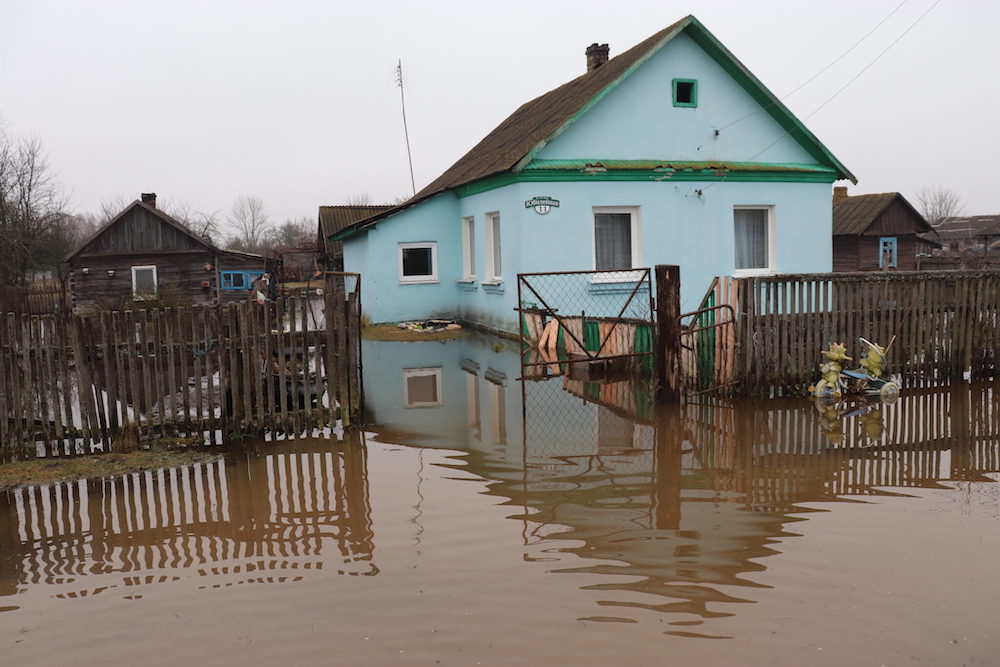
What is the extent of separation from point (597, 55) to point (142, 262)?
20.4 meters

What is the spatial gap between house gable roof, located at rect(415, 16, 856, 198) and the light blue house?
36 millimetres

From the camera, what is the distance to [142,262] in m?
32.5

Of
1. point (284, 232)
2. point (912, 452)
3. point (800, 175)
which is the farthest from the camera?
point (284, 232)

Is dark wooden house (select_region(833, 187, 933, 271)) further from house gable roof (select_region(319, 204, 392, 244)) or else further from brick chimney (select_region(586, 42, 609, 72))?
house gable roof (select_region(319, 204, 392, 244))

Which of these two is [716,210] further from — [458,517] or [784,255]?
[458,517]

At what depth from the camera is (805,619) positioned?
4203 mm

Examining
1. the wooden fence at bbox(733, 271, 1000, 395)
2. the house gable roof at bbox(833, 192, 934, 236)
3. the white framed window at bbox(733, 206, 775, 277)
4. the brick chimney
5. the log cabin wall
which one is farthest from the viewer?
the house gable roof at bbox(833, 192, 934, 236)

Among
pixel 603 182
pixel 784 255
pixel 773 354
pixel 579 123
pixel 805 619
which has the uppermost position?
pixel 579 123

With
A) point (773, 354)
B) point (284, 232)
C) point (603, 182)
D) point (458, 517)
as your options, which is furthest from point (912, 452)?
point (284, 232)

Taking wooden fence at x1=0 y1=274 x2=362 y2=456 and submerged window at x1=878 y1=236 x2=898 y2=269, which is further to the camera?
submerged window at x1=878 y1=236 x2=898 y2=269

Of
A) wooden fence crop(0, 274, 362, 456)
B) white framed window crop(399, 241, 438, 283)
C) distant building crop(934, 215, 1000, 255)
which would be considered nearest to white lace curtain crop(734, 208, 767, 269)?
white framed window crop(399, 241, 438, 283)

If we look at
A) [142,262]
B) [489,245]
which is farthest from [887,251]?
[142,262]

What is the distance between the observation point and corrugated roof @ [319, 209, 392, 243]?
34.5 metres

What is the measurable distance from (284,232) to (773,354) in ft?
264
